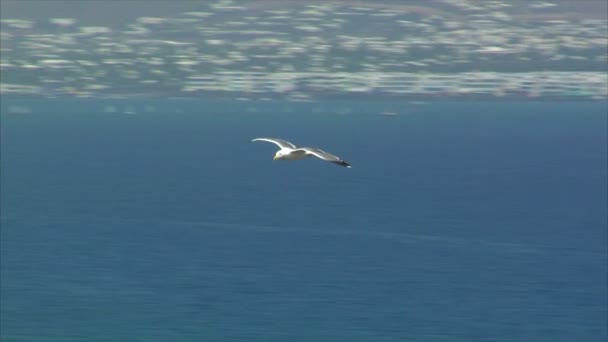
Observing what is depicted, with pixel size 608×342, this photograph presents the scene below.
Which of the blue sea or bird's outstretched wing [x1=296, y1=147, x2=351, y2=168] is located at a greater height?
bird's outstretched wing [x1=296, y1=147, x2=351, y2=168]

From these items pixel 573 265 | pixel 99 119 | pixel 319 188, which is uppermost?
pixel 573 265

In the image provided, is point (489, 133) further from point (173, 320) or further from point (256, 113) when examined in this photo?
point (173, 320)

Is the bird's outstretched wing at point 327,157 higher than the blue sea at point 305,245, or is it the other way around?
the bird's outstretched wing at point 327,157

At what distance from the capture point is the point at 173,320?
4584 centimetres

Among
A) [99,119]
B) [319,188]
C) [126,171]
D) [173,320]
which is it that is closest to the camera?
[173,320]

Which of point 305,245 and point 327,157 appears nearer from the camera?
point 327,157

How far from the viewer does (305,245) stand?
210ft

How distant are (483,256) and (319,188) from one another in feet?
120

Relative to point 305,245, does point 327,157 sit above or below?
above

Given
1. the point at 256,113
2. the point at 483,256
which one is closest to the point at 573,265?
the point at 483,256

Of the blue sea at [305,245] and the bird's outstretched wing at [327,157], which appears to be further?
the blue sea at [305,245]

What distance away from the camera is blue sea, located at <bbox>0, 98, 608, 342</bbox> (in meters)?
45.8

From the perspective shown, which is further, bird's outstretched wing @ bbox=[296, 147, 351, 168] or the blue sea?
the blue sea

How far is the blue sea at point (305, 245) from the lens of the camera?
1802 inches
